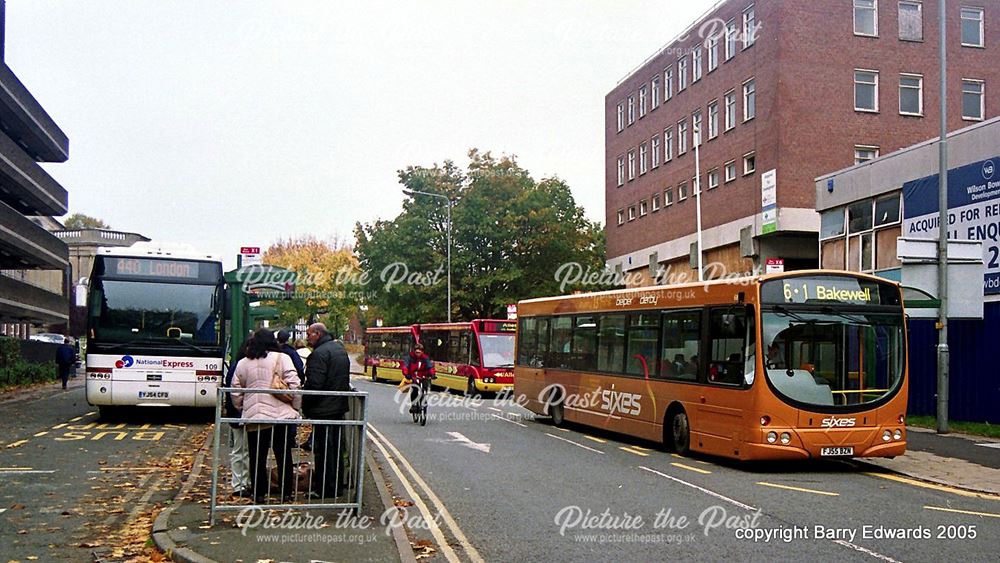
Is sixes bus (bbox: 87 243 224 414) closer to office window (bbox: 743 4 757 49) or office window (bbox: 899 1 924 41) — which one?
office window (bbox: 743 4 757 49)

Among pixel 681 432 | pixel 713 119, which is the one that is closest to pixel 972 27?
pixel 713 119

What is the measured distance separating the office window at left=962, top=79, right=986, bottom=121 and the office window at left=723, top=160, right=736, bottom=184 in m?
9.09

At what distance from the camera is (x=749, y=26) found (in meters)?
39.8

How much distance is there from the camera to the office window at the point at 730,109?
4103 centimetres

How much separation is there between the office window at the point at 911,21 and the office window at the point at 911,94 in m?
1.52

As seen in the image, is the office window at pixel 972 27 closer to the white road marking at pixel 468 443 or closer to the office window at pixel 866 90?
the office window at pixel 866 90

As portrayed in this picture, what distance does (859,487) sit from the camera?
12.1 m

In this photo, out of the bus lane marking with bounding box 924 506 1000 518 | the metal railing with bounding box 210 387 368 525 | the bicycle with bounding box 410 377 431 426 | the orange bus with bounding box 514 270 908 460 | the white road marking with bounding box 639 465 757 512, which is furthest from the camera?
the bicycle with bounding box 410 377 431 426

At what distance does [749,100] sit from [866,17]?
531 cm

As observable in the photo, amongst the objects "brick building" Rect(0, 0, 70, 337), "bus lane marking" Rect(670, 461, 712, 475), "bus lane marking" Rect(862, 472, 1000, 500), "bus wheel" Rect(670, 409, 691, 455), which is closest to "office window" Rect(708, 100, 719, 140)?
"bus wheel" Rect(670, 409, 691, 455)

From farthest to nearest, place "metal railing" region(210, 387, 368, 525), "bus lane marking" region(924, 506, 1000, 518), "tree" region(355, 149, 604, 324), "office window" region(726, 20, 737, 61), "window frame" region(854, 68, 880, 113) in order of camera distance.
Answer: "tree" region(355, 149, 604, 324) < "office window" region(726, 20, 737, 61) < "window frame" region(854, 68, 880, 113) < "bus lane marking" region(924, 506, 1000, 518) < "metal railing" region(210, 387, 368, 525)

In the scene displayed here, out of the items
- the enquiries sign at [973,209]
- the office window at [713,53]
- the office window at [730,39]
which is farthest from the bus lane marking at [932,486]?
the office window at [713,53]

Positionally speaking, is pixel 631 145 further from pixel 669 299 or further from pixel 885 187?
pixel 669 299

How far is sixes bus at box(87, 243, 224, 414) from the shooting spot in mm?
19141
